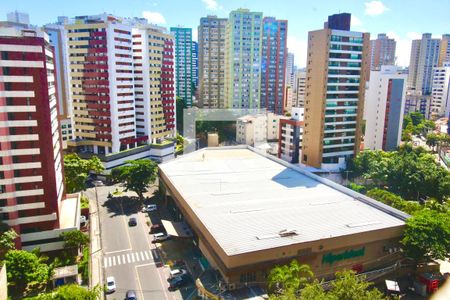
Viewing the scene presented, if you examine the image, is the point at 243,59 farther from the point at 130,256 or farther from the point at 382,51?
the point at 382,51

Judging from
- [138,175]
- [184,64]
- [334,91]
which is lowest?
[138,175]

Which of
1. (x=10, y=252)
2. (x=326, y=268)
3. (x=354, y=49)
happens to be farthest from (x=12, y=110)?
(x=354, y=49)

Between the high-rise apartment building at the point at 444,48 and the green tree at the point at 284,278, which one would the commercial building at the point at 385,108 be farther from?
the high-rise apartment building at the point at 444,48

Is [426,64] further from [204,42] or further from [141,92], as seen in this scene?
[141,92]

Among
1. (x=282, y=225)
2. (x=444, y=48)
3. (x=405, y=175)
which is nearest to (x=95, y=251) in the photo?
(x=282, y=225)

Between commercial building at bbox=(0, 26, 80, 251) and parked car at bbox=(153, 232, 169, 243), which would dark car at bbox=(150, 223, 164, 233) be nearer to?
parked car at bbox=(153, 232, 169, 243)
